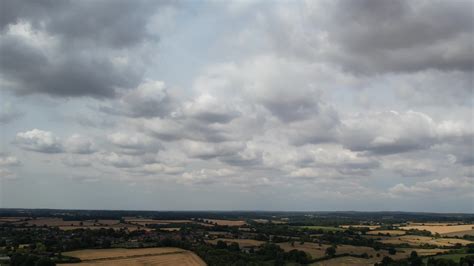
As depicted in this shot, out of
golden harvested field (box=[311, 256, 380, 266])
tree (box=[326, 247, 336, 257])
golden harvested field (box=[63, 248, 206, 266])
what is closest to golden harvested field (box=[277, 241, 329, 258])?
tree (box=[326, 247, 336, 257])

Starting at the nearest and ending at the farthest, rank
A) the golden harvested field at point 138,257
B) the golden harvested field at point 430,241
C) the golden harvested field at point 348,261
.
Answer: the golden harvested field at point 138,257 → the golden harvested field at point 348,261 → the golden harvested field at point 430,241

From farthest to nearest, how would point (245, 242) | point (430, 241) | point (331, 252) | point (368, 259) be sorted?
point (430, 241) < point (245, 242) < point (331, 252) < point (368, 259)

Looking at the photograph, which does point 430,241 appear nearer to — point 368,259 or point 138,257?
point 368,259

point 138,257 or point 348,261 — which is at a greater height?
point 138,257

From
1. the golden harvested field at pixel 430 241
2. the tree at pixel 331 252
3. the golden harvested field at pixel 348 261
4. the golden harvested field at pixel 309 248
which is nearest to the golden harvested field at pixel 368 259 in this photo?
the golden harvested field at pixel 348 261

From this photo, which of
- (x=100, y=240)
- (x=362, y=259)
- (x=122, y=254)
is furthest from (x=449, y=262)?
(x=100, y=240)

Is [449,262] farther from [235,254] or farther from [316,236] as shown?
[316,236]

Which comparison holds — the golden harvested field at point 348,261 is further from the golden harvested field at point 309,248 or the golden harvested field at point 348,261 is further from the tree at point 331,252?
the golden harvested field at point 309,248

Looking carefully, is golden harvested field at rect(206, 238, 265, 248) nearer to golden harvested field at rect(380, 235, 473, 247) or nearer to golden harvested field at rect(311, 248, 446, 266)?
golden harvested field at rect(311, 248, 446, 266)

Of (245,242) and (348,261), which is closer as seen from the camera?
(348,261)

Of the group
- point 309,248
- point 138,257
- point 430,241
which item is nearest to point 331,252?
point 309,248
